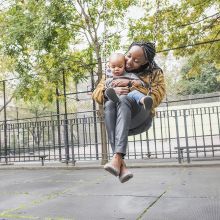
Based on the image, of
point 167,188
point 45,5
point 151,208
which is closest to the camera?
point 151,208

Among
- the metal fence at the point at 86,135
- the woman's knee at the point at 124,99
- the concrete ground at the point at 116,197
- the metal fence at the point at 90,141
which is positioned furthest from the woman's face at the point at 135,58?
the metal fence at the point at 90,141

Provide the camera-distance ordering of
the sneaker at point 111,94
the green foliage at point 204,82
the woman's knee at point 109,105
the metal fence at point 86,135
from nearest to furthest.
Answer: the sneaker at point 111,94 → the woman's knee at point 109,105 → the metal fence at point 86,135 → the green foliage at point 204,82

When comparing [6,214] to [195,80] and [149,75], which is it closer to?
[149,75]

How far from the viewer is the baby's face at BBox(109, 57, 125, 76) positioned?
7.54ft

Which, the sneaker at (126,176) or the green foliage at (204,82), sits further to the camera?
the green foliage at (204,82)

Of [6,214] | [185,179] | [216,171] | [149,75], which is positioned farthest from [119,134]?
[216,171]

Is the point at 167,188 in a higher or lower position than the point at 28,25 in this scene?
lower

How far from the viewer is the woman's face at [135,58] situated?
2312 mm

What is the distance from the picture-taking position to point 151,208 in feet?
14.4

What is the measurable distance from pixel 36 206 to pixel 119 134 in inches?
123

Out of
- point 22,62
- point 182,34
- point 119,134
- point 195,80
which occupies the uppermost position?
point 195,80

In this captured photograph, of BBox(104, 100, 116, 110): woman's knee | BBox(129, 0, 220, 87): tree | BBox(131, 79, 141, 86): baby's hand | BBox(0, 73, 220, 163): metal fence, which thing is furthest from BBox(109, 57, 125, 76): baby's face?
BBox(129, 0, 220, 87): tree

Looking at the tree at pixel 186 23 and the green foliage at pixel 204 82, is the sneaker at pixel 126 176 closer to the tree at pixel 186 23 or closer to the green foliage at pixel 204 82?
the tree at pixel 186 23

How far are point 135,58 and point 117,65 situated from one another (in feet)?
0.45
